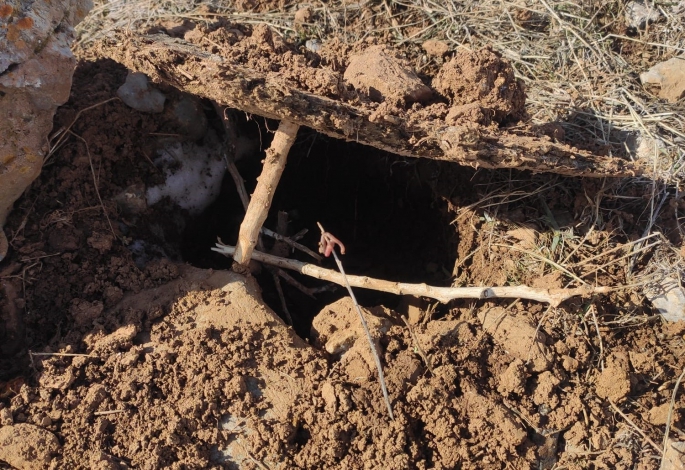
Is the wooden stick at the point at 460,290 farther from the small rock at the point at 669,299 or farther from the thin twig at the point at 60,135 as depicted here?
the thin twig at the point at 60,135

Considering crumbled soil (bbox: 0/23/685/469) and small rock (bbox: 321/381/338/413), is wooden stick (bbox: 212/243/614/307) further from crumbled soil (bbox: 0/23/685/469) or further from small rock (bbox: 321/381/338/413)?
small rock (bbox: 321/381/338/413)

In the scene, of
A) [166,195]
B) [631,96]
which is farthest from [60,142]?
[631,96]

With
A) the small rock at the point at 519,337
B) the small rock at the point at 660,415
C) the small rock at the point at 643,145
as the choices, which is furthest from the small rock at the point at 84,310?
the small rock at the point at 643,145

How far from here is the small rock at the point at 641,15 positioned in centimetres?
333

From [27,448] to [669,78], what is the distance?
3647 mm

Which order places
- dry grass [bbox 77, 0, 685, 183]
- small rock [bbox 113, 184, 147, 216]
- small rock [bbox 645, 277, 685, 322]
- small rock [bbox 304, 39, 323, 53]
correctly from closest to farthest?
1. small rock [bbox 645, 277, 685, 322]
2. small rock [bbox 113, 184, 147, 216]
3. dry grass [bbox 77, 0, 685, 183]
4. small rock [bbox 304, 39, 323, 53]

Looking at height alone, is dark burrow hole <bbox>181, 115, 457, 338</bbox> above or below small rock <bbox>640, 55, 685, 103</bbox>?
below

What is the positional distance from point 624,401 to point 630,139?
1409 millimetres

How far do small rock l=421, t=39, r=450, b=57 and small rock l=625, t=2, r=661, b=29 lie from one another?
1.17 metres

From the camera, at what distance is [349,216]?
3715 mm

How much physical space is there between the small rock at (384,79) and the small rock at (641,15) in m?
1.72

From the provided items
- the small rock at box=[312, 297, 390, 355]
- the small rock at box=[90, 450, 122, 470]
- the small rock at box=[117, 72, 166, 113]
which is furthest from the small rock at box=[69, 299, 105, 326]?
the small rock at box=[117, 72, 166, 113]

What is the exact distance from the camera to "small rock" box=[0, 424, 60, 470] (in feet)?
6.50

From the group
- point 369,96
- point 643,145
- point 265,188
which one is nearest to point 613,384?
point 643,145
